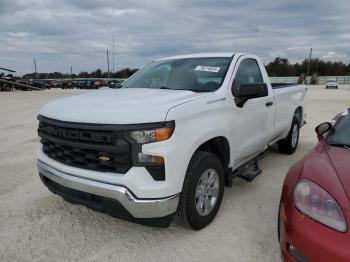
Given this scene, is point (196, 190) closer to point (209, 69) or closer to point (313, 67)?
point (209, 69)

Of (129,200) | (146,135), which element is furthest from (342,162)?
(129,200)

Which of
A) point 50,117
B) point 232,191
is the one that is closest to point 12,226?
point 50,117

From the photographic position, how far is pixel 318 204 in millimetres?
2119

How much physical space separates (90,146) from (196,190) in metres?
1.10

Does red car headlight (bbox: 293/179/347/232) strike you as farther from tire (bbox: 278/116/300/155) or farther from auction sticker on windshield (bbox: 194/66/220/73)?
tire (bbox: 278/116/300/155)

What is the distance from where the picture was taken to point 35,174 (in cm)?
523

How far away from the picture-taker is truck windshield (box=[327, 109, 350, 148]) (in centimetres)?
287

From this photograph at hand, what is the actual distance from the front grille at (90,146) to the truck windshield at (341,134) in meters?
1.82

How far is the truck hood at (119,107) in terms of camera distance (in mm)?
2727

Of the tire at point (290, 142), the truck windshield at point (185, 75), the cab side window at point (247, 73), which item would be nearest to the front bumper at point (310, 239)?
the truck windshield at point (185, 75)

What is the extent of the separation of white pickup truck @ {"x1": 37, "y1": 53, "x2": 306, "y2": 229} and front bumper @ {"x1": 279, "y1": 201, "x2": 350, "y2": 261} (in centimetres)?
99

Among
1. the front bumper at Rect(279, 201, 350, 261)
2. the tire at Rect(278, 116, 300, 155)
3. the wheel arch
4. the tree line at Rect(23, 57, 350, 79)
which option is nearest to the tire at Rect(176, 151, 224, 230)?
the front bumper at Rect(279, 201, 350, 261)

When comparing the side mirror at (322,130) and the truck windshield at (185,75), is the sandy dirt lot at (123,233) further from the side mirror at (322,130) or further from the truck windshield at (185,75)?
the truck windshield at (185,75)

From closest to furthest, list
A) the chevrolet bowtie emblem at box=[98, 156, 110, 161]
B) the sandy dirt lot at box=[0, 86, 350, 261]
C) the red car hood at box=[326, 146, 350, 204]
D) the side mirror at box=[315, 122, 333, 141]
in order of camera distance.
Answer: the red car hood at box=[326, 146, 350, 204]
the chevrolet bowtie emblem at box=[98, 156, 110, 161]
the sandy dirt lot at box=[0, 86, 350, 261]
the side mirror at box=[315, 122, 333, 141]
